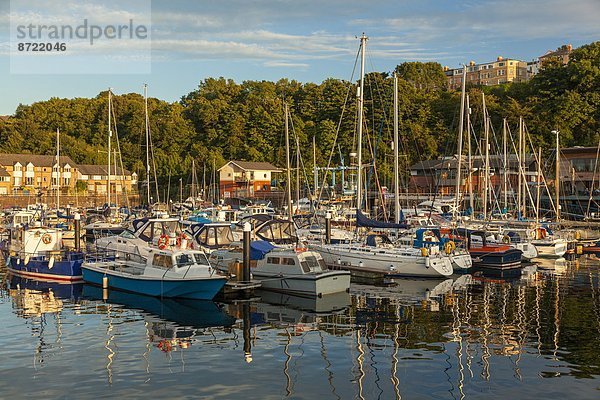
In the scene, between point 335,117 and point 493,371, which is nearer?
point 493,371

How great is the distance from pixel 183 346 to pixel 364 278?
17826 mm

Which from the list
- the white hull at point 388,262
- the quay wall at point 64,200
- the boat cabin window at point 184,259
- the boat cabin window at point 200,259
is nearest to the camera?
the boat cabin window at point 184,259

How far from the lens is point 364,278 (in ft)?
128

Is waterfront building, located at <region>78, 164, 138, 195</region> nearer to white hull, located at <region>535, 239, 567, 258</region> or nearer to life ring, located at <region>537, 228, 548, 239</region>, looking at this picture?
life ring, located at <region>537, 228, 548, 239</region>

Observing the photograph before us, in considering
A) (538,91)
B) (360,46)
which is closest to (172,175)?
(538,91)

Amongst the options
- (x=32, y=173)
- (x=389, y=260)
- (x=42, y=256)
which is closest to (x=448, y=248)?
(x=389, y=260)

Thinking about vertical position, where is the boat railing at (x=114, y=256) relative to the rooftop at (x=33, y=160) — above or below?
below

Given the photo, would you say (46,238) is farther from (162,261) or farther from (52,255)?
(162,261)

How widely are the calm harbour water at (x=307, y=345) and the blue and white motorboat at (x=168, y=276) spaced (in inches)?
23.9

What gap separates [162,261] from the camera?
108 feet

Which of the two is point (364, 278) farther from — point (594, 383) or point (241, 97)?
point (241, 97)

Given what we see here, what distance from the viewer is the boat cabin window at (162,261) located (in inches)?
1282

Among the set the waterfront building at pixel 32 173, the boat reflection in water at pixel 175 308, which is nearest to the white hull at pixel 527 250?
the boat reflection in water at pixel 175 308

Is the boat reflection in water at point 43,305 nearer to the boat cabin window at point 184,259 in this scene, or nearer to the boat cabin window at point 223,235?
the boat cabin window at point 184,259
